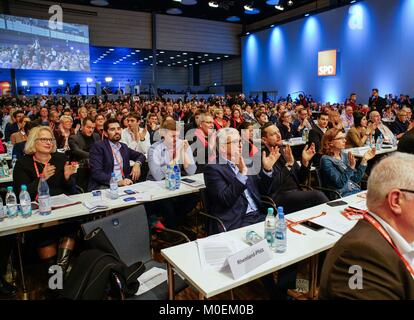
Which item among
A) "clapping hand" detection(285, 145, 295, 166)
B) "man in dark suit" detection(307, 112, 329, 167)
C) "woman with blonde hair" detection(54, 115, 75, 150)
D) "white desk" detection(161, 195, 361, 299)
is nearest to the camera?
"white desk" detection(161, 195, 361, 299)

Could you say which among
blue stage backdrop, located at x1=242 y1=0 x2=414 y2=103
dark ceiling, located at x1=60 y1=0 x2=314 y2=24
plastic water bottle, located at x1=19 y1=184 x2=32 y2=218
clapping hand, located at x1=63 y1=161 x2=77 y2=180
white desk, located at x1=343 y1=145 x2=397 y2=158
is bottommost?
plastic water bottle, located at x1=19 y1=184 x2=32 y2=218

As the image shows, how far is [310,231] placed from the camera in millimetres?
2205

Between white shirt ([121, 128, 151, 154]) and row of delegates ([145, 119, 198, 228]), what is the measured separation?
1608mm

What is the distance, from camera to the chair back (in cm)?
216

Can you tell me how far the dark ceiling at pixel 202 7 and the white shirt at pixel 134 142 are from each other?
9689mm

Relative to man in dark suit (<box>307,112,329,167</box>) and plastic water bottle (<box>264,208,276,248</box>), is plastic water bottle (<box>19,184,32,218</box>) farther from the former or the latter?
man in dark suit (<box>307,112,329,167</box>)

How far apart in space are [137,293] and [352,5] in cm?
1457

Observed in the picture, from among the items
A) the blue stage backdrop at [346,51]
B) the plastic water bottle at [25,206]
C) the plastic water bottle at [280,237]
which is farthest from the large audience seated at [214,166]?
the blue stage backdrop at [346,51]

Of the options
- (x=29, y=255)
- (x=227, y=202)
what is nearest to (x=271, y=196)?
(x=227, y=202)

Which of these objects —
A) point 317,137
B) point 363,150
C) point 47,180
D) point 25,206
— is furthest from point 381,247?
point 363,150

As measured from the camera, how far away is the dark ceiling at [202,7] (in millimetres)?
14973

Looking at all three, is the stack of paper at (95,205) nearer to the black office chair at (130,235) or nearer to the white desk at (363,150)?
the black office chair at (130,235)

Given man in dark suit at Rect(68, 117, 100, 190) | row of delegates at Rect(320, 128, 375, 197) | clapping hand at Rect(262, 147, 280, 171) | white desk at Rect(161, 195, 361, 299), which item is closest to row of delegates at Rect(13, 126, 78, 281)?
man in dark suit at Rect(68, 117, 100, 190)

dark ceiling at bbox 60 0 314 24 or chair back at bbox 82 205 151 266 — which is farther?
dark ceiling at bbox 60 0 314 24
